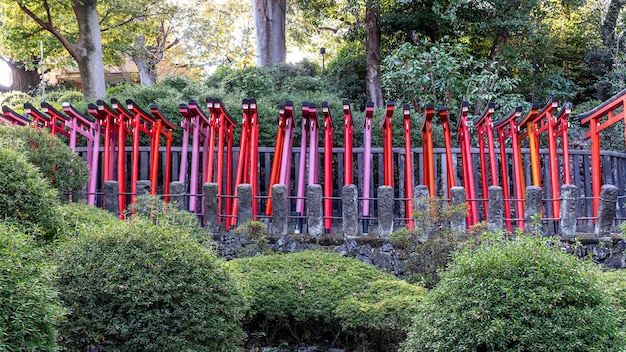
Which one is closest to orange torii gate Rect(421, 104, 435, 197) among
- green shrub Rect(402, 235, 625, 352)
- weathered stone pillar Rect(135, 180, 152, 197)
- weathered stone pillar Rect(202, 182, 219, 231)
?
weathered stone pillar Rect(202, 182, 219, 231)

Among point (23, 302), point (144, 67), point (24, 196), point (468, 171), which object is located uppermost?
point (144, 67)

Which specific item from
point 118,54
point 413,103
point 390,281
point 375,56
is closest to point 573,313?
point 390,281

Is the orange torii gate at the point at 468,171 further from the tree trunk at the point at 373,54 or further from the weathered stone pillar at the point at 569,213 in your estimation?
the tree trunk at the point at 373,54

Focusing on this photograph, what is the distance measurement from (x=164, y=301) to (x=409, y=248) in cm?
342

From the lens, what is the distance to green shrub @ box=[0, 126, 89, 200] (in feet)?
24.0

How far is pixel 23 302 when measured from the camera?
343 cm

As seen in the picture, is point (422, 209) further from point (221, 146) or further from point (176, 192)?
point (221, 146)

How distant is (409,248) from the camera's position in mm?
7387

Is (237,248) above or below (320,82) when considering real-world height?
below

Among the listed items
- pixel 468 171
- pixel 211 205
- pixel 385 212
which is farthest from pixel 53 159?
pixel 468 171

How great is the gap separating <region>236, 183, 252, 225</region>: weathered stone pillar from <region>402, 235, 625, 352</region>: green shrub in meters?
3.81

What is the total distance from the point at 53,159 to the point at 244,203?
219 cm

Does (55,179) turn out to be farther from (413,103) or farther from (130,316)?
(413,103)

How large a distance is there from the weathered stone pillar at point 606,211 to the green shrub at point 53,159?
238 inches
